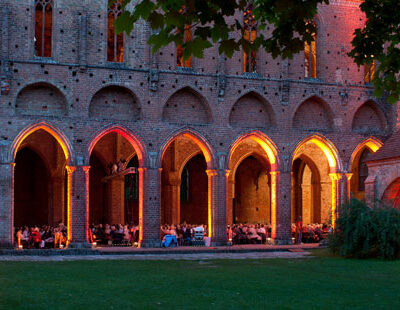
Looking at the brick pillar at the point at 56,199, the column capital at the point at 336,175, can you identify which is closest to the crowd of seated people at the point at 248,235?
the column capital at the point at 336,175

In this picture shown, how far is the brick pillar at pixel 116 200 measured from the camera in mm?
34188

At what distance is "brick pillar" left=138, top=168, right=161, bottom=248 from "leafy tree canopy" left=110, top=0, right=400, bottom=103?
18473mm

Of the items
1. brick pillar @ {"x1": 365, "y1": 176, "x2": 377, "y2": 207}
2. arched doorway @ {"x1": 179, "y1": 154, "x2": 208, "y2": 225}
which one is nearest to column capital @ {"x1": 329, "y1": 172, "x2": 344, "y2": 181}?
brick pillar @ {"x1": 365, "y1": 176, "x2": 377, "y2": 207}

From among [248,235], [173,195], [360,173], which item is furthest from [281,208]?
[360,173]

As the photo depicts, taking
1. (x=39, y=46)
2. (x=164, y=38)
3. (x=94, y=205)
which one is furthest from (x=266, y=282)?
(x=94, y=205)

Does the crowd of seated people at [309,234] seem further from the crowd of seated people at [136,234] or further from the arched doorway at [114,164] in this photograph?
the arched doorway at [114,164]

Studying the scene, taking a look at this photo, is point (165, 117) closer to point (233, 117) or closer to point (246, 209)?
point (233, 117)

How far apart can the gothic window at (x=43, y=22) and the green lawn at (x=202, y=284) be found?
1157 centimetres

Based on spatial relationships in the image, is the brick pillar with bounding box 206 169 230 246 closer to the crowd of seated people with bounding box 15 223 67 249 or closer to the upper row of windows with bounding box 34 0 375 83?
the upper row of windows with bounding box 34 0 375 83

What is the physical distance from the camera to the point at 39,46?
31.9m

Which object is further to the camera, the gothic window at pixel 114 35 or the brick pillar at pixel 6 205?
the gothic window at pixel 114 35

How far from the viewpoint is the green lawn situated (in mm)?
11391

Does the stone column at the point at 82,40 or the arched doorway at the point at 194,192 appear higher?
the stone column at the point at 82,40

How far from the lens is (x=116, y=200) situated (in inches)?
1355
